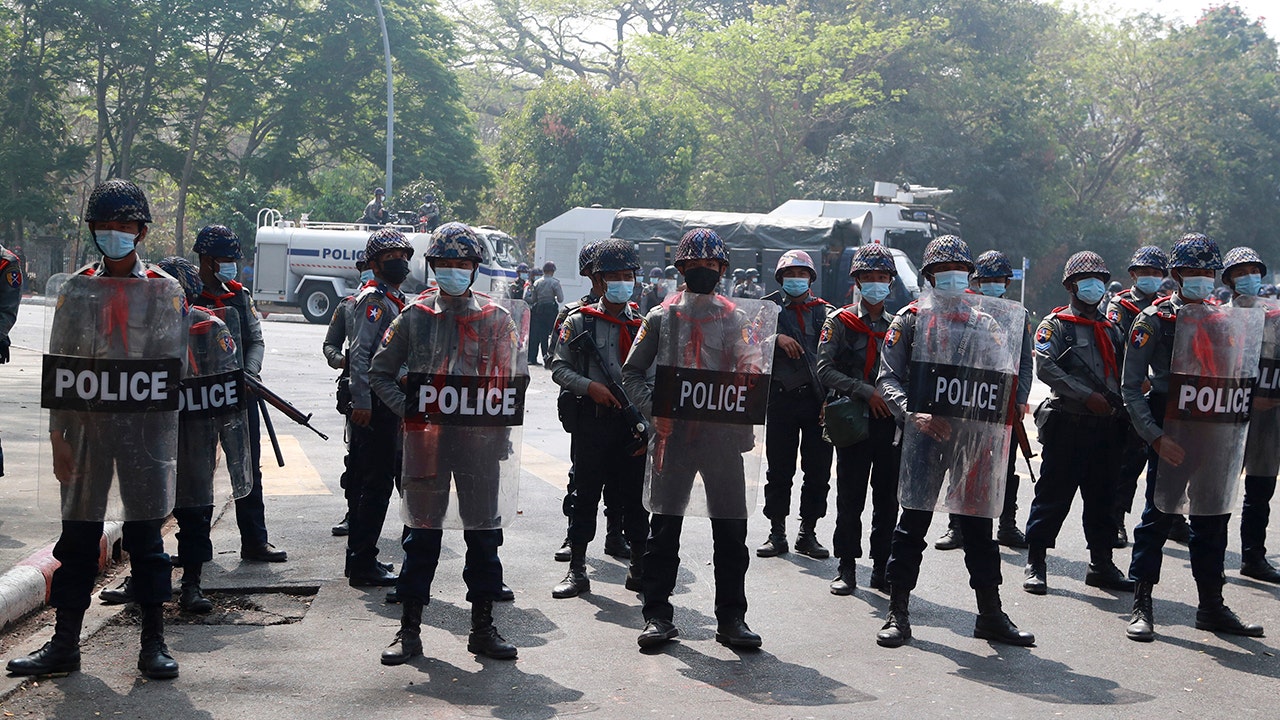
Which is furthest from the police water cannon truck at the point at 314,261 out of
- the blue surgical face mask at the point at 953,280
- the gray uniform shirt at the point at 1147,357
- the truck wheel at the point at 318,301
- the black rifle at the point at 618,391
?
the gray uniform shirt at the point at 1147,357

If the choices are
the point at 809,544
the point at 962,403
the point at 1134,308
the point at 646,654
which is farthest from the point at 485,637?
the point at 1134,308

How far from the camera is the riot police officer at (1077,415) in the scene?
7629mm

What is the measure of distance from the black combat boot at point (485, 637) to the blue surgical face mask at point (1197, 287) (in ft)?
12.3

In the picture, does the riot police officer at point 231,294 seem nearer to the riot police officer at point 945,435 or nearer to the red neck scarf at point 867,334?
the red neck scarf at point 867,334

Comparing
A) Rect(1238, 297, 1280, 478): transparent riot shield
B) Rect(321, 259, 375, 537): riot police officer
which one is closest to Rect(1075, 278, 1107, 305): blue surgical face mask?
Rect(1238, 297, 1280, 478): transparent riot shield

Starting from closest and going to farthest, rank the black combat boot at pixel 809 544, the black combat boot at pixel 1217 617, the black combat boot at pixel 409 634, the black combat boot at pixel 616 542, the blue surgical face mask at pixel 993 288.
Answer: the black combat boot at pixel 409 634 < the black combat boot at pixel 1217 617 < the blue surgical face mask at pixel 993 288 < the black combat boot at pixel 616 542 < the black combat boot at pixel 809 544

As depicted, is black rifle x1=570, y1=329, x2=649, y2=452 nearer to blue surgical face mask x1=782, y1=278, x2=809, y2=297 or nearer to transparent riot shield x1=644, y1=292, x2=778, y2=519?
transparent riot shield x1=644, y1=292, x2=778, y2=519

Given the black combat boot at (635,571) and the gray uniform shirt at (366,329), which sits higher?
the gray uniform shirt at (366,329)

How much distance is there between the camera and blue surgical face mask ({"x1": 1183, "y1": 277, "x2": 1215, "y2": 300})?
22.4 ft

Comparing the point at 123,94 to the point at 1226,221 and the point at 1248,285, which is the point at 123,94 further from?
the point at 1248,285

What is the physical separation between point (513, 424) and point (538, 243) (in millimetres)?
25939

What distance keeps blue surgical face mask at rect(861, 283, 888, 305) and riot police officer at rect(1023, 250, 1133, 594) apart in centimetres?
89

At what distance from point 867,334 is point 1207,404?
185 centimetres

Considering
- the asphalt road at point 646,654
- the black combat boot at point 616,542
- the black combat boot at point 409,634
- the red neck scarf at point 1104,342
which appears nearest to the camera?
the asphalt road at point 646,654
